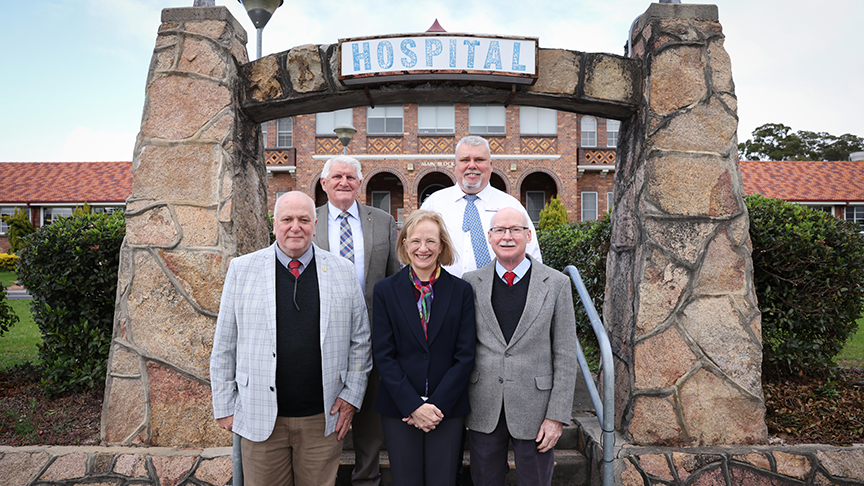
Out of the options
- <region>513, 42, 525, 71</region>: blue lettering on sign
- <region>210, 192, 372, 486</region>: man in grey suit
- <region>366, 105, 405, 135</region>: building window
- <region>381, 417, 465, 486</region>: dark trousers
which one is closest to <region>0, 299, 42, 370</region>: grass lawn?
<region>210, 192, 372, 486</region>: man in grey suit

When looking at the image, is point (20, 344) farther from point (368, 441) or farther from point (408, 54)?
point (408, 54)

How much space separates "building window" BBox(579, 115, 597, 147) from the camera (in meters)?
21.1

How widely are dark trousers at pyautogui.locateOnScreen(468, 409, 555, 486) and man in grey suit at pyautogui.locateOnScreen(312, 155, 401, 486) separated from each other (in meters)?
0.77

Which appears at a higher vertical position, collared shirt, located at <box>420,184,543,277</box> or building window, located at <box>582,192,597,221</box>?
building window, located at <box>582,192,597,221</box>

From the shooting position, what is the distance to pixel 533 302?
235 cm

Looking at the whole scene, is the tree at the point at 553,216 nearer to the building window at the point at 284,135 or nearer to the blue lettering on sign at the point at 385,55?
the building window at the point at 284,135

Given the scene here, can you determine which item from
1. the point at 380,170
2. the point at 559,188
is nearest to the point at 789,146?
the point at 559,188

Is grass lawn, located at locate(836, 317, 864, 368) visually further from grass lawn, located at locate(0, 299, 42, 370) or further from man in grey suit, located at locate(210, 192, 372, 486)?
grass lawn, located at locate(0, 299, 42, 370)

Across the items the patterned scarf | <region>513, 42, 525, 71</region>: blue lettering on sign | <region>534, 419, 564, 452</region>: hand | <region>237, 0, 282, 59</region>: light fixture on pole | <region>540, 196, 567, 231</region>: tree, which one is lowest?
<region>534, 419, 564, 452</region>: hand

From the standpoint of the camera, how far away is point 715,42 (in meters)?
3.36

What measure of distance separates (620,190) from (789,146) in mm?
46006

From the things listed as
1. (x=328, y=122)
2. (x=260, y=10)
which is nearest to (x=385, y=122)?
(x=328, y=122)

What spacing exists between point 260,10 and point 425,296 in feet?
19.2

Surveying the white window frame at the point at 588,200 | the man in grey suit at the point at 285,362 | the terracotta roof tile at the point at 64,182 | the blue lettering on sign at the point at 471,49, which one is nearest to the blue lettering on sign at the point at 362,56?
the blue lettering on sign at the point at 471,49
